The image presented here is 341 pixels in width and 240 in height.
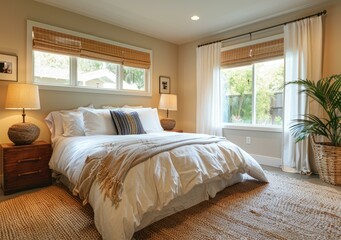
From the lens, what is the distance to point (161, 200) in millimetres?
1778

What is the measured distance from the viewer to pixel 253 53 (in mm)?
3979

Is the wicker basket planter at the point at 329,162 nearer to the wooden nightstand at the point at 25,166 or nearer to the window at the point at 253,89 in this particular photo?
the window at the point at 253,89

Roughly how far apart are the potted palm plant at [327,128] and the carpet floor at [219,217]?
32 cm

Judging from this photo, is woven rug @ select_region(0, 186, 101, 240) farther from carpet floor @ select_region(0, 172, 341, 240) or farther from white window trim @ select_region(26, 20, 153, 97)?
white window trim @ select_region(26, 20, 153, 97)

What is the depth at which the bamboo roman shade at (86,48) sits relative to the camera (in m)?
3.23

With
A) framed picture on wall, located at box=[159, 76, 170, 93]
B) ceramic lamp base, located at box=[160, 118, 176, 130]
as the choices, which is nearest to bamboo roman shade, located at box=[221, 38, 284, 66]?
framed picture on wall, located at box=[159, 76, 170, 93]

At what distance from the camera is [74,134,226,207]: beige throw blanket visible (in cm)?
167

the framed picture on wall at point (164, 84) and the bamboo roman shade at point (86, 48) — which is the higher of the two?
the bamboo roman shade at point (86, 48)

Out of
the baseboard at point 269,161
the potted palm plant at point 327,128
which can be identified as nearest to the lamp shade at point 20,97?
the potted palm plant at point 327,128

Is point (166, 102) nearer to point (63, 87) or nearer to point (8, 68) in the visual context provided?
point (63, 87)

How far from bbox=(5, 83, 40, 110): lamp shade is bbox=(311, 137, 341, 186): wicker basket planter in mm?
3806

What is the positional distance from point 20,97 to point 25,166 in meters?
0.85

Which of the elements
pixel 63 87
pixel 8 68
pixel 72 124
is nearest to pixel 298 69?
pixel 72 124

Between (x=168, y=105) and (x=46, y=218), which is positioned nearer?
(x=46, y=218)
